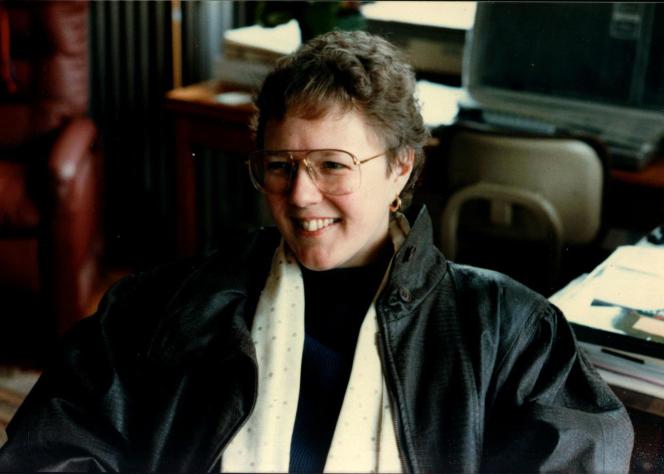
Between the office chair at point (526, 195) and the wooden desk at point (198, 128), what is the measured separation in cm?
62

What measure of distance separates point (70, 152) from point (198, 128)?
0.44 meters

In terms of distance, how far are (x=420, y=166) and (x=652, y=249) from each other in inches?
17.8

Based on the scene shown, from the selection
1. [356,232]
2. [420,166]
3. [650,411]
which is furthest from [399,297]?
[650,411]

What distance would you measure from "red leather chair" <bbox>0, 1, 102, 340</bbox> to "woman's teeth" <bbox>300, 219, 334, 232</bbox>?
1321 mm

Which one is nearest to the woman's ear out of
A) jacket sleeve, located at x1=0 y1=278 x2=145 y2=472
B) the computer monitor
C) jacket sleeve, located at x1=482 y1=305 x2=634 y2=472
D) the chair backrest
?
jacket sleeve, located at x1=482 y1=305 x2=634 y2=472

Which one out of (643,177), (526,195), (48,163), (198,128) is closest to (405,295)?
(526,195)

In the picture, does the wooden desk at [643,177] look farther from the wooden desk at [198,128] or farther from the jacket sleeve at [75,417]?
the jacket sleeve at [75,417]

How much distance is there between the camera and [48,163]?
2322mm

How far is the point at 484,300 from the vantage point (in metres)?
1.13

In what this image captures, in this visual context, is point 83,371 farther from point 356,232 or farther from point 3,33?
point 3,33

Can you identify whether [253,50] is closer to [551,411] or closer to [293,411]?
[293,411]

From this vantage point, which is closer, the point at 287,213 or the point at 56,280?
the point at 287,213

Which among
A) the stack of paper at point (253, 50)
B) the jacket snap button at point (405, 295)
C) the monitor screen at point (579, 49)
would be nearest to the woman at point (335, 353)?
the jacket snap button at point (405, 295)

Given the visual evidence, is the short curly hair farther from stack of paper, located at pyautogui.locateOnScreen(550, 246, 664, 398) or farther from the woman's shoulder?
stack of paper, located at pyautogui.locateOnScreen(550, 246, 664, 398)
